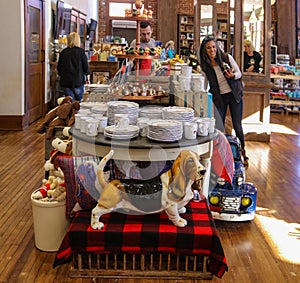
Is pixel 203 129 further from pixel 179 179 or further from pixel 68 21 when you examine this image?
pixel 68 21

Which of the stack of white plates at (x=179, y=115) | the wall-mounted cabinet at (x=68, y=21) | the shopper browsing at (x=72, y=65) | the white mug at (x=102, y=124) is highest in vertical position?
the wall-mounted cabinet at (x=68, y=21)

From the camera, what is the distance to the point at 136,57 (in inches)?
174

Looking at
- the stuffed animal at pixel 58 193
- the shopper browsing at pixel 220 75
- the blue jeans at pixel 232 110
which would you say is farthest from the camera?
the blue jeans at pixel 232 110

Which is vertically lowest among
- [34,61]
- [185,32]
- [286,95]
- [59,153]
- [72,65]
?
[59,153]

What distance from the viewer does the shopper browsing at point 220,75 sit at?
5.26 metres

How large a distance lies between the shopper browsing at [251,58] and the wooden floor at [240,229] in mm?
1661

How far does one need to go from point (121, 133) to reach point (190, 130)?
438mm

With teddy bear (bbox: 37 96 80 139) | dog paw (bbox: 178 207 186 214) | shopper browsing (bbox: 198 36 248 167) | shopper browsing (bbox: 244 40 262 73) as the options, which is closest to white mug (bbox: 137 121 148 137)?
dog paw (bbox: 178 207 186 214)

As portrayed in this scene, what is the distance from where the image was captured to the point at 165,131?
2.79 meters

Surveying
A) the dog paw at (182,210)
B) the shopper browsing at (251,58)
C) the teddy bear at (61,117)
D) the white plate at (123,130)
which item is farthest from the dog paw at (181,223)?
the shopper browsing at (251,58)

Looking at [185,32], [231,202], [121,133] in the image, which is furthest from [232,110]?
[185,32]

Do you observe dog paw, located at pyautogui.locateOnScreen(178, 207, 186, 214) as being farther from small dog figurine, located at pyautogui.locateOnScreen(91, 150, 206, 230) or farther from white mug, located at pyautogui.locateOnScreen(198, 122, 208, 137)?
white mug, located at pyautogui.locateOnScreen(198, 122, 208, 137)

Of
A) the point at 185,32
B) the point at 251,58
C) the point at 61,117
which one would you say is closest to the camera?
the point at 61,117

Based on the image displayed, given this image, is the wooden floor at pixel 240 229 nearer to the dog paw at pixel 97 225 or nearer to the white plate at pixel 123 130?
the dog paw at pixel 97 225
